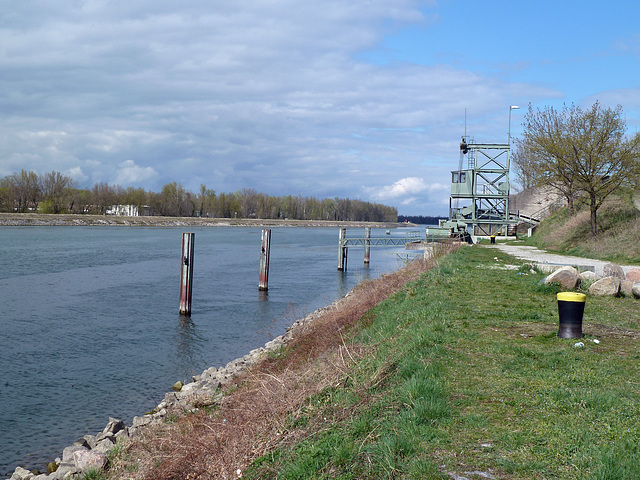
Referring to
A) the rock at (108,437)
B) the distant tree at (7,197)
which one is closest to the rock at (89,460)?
the rock at (108,437)

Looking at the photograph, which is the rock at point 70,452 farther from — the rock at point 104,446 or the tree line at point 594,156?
the tree line at point 594,156

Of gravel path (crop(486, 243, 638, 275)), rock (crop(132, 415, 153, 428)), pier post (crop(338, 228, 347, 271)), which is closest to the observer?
rock (crop(132, 415, 153, 428))

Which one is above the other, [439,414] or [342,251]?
[439,414]

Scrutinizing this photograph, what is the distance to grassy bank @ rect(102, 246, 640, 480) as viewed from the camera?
474cm

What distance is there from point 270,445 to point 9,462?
651 cm

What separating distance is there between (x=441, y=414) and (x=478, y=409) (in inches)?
17.1

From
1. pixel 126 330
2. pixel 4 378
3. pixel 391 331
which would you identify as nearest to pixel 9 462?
pixel 4 378

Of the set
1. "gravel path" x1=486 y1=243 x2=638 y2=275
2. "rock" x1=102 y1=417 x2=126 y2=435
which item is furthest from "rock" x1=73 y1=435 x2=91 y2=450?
"gravel path" x1=486 y1=243 x2=638 y2=275

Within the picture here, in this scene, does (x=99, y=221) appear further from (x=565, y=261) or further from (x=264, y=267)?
(x=565, y=261)

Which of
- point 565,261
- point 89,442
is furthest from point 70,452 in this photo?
point 565,261

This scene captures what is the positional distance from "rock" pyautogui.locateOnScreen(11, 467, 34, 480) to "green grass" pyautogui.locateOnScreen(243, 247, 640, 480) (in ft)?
16.4

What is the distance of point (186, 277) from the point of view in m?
23.2

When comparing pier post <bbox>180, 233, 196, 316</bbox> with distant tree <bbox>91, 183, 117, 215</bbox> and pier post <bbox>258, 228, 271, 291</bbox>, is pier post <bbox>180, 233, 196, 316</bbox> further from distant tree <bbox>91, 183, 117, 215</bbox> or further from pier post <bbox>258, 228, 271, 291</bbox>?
distant tree <bbox>91, 183, 117, 215</bbox>

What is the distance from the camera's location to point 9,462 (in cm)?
981
